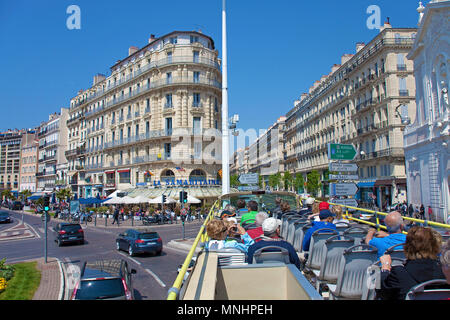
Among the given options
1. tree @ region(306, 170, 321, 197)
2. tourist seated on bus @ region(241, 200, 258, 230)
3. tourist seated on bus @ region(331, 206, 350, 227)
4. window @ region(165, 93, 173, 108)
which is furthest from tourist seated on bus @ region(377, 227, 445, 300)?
tree @ region(306, 170, 321, 197)

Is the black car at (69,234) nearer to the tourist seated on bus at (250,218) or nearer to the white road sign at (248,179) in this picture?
the white road sign at (248,179)

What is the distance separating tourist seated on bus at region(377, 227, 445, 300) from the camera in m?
2.91

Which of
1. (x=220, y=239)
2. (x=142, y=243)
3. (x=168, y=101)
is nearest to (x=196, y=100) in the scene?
(x=168, y=101)

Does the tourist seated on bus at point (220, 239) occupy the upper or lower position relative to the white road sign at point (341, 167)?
lower

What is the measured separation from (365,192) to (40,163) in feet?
247

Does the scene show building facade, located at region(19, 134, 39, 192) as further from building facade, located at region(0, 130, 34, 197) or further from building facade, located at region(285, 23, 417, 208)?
building facade, located at region(285, 23, 417, 208)

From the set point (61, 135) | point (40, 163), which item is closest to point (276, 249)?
point (61, 135)

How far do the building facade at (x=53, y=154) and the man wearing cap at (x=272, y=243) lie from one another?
70426 millimetres

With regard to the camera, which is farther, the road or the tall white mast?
the tall white mast

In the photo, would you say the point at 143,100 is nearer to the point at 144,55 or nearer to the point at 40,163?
the point at 144,55

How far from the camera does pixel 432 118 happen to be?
22.8m

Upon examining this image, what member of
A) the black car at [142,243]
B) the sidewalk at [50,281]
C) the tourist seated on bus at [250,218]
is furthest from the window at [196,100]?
the tourist seated on bus at [250,218]

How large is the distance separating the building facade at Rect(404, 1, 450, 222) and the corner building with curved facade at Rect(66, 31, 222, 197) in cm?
2274

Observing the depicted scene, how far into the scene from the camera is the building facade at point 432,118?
70.1 ft
